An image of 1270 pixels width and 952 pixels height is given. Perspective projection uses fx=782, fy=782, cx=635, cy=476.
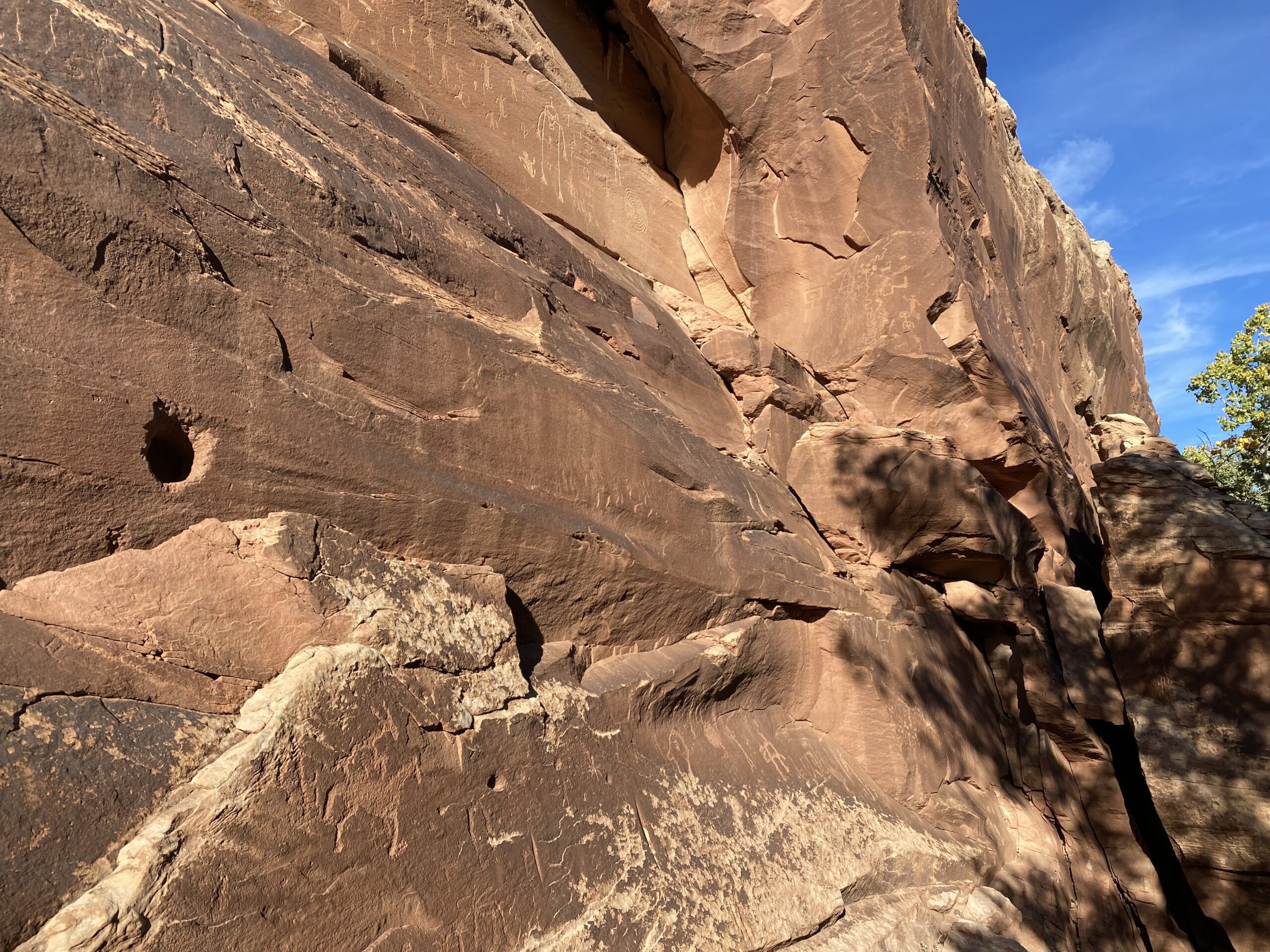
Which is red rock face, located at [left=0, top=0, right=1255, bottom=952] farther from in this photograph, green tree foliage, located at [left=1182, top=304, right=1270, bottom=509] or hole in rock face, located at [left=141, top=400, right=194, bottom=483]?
green tree foliage, located at [left=1182, top=304, right=1270, bottom=509]

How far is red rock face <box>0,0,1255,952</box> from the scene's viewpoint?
2869 millimetres

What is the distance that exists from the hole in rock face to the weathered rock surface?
7838 millimetres

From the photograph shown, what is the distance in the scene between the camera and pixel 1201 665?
7051 millimetres

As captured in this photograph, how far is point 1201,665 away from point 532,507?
21.0 feet

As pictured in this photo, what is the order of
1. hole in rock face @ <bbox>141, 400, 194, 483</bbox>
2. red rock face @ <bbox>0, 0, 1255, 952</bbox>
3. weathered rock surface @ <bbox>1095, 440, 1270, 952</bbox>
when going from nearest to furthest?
1. red rock face @ <bbox>0, 0, 1255, 952</bbox>
2. hole in rock face @ <bbox>141, 400, 194, 483</bbox>
3. weathered rock surface @ <bbox>1095, 440, 1270, 952</bbox>

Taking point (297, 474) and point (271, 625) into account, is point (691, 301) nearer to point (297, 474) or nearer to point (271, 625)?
point (297, 474)

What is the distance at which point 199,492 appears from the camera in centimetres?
327

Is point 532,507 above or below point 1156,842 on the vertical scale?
above

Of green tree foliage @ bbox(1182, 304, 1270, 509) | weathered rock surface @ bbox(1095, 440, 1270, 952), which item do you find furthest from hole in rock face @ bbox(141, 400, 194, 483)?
green tree foliage @ bbox(1182, 304, 1270, 509)

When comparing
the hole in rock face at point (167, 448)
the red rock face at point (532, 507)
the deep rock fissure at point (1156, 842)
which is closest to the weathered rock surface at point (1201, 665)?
the red rock face at point (532, 507)

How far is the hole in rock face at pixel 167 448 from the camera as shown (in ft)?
10.5

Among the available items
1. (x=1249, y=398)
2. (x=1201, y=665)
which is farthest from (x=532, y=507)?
(x=1249, y=398)

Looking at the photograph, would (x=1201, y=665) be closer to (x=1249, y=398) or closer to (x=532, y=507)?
(x=532, y=507)

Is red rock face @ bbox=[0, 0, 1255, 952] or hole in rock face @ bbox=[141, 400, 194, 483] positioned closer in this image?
red rock face @ bbox=[0, 0, 1255, 952]
